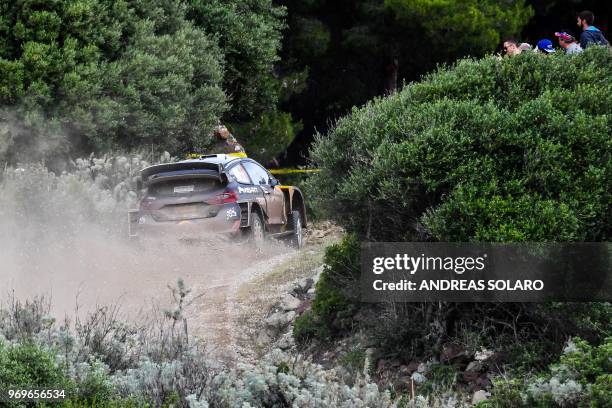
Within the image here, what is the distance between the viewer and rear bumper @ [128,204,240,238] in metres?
14.3

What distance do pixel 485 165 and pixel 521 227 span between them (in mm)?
608

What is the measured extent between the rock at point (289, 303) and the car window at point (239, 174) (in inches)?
164

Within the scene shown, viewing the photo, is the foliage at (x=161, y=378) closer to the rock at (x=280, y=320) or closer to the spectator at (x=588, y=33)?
the rock at (x=280, y=320)

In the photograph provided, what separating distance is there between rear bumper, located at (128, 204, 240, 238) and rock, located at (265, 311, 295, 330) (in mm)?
4017

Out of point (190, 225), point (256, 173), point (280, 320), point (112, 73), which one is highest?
point (112, 73)

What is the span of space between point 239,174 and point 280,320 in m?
5.09

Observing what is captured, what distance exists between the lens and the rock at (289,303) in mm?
10664

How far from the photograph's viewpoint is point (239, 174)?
1516cm

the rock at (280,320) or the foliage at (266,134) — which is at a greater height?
the foliage at (266,134)

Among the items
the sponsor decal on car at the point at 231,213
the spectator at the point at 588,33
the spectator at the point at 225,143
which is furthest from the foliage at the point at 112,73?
the spectator at the point at 588,33

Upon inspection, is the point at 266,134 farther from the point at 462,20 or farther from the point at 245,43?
the point at 462,20

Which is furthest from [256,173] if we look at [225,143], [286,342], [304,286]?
[225,143]

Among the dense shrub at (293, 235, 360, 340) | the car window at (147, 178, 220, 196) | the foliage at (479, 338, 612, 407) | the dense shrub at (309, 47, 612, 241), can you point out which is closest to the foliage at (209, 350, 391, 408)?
the foliage at (479, 338, 612, 407)

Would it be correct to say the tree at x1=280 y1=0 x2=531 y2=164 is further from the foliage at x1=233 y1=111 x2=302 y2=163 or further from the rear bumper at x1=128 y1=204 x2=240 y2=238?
the rear bumper at x1=128 y1=204 x2=240 y2=238
